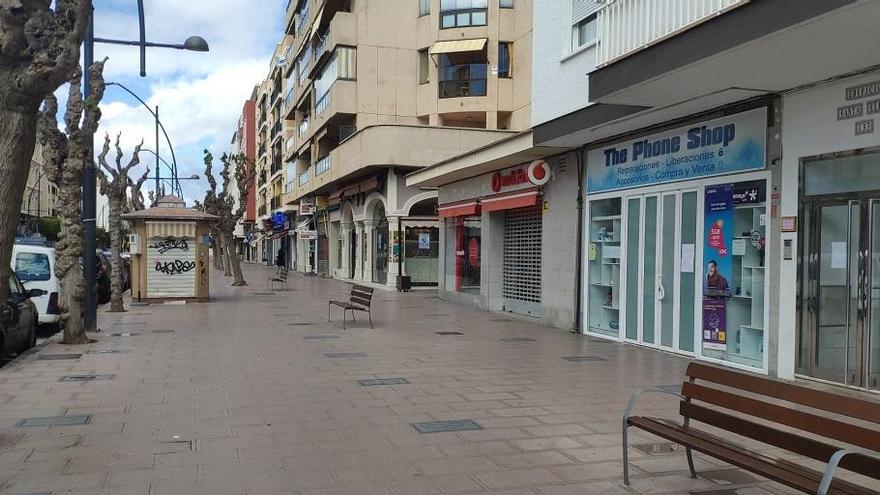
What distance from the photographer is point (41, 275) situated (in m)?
14.8

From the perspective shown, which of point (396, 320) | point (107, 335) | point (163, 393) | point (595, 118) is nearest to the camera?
point (163, 393)

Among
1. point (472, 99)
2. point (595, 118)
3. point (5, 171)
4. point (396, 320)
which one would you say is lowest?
point (396, 320)

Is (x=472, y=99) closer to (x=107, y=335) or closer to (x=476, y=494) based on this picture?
(x=107, y=335)

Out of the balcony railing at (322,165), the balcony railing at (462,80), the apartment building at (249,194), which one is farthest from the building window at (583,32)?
the apartment building at (249,194)

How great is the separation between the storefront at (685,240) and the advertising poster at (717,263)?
14 millimetres

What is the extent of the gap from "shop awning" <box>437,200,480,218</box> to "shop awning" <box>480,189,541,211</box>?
0.58 metres

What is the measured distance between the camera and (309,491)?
472 centimetres

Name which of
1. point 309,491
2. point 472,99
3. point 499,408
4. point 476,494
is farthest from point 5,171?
point 472,99

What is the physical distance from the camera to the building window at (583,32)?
12.0m

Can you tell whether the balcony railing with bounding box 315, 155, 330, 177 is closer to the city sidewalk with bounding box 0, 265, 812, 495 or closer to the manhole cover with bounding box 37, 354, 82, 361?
the city sidewalk with bounding box 0, 265, 812, 495

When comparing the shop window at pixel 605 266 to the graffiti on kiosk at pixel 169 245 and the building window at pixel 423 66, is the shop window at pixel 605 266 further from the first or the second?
the building window at pixel 423 66

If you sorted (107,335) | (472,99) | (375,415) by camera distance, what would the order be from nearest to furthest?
(375,415), (107,335), (472,99)

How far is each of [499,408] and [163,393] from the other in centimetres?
377

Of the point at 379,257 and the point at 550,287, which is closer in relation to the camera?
the point at 550,287
